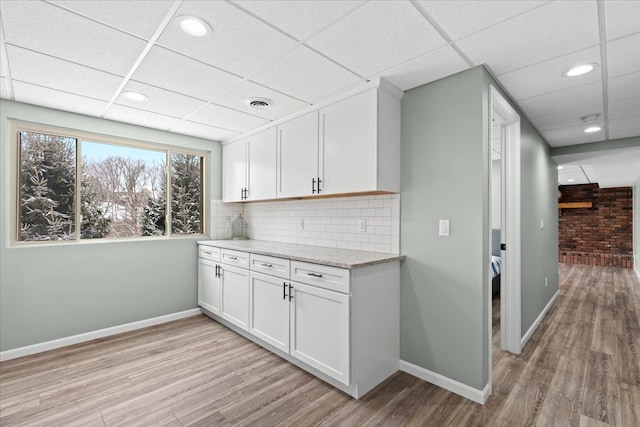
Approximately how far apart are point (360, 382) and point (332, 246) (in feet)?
4.36

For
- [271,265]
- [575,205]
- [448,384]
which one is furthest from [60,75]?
[575,205]

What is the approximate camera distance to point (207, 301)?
379 cm

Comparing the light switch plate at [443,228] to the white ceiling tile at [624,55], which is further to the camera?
the light switch plate at [443,228]

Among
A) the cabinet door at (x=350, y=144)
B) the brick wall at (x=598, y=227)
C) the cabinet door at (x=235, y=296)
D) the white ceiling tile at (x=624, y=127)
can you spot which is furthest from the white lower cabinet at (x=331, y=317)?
the brick wall at (x=598, y=227)

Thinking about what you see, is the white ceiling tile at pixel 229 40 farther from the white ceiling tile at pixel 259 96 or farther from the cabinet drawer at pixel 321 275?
the cabinet drawer at pixel 321 275

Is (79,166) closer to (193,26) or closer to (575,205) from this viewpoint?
(193,26)

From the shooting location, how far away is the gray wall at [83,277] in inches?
Result: 110

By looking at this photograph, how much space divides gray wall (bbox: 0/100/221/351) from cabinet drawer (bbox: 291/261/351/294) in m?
2.03

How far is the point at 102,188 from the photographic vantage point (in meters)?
3.40

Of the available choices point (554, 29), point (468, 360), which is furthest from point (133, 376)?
point (554, 29)

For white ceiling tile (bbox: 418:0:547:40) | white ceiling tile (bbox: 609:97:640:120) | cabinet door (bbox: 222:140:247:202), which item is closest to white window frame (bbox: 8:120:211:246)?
cabinet door (bbox: 222:140:247:202)

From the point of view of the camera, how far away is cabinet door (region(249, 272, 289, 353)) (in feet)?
8.63

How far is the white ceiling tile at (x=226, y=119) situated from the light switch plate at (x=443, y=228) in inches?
82.0

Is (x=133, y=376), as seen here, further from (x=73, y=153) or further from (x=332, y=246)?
(x=73, y=153)
